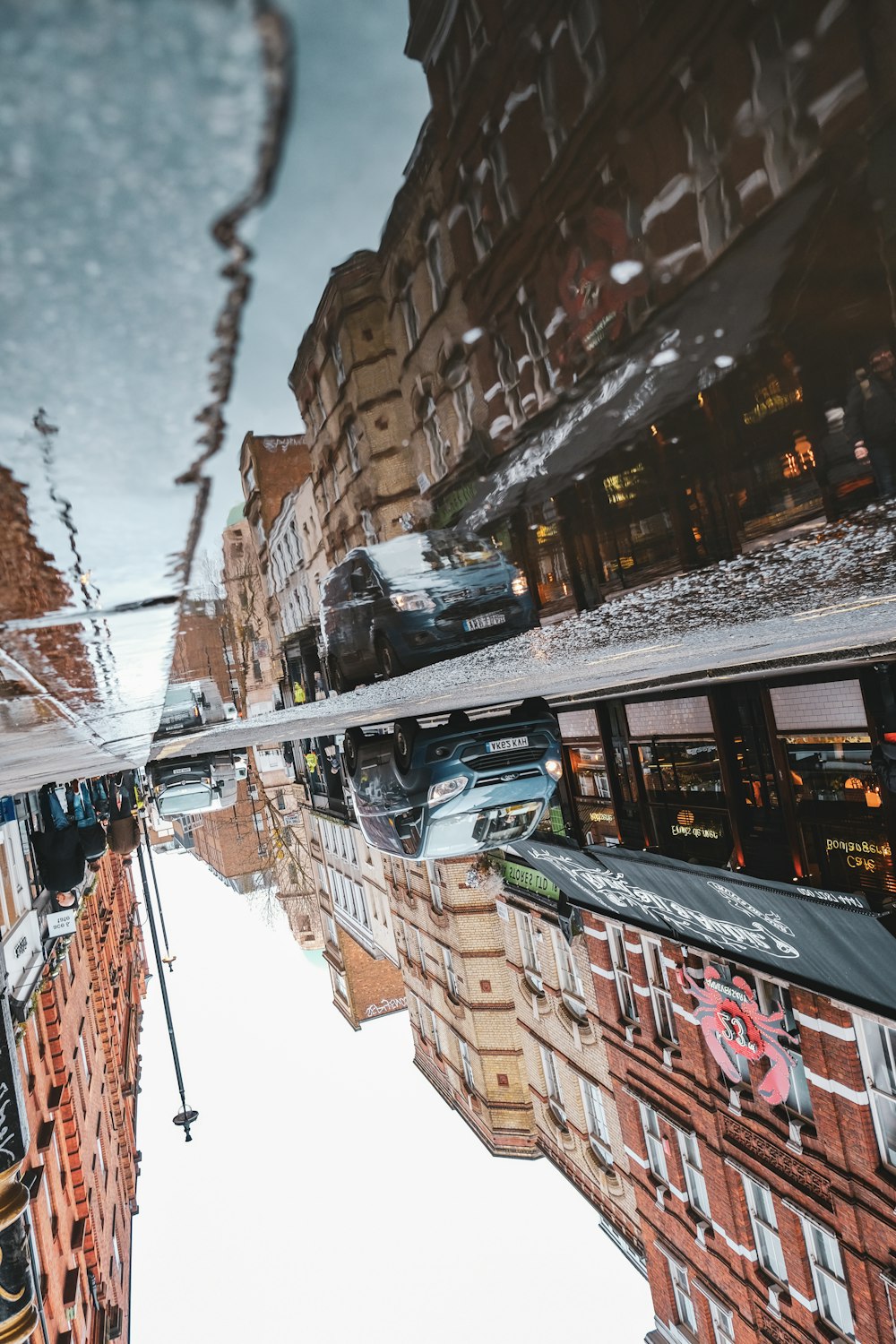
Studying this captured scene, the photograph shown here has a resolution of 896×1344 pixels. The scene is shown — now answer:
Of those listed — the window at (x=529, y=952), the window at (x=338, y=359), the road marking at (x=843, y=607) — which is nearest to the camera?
the window at (x=338, y=359)

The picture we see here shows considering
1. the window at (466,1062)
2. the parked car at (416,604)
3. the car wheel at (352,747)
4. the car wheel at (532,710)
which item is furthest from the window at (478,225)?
the window at (466,1062)

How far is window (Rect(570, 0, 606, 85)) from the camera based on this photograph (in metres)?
0.88

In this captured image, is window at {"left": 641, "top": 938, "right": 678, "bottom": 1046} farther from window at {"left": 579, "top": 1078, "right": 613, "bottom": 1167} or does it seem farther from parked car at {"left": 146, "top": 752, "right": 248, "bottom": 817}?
parked car at {"left": 146, "top": 752, "right": 248, "bottom": 817}

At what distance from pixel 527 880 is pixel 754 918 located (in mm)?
8484

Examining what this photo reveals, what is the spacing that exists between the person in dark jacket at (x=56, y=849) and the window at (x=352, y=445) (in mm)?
11195

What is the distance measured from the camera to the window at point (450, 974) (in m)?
21.7

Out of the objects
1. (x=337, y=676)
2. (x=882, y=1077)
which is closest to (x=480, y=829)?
(x=882, y=1077)

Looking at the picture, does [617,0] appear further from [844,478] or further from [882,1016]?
[882,1016]

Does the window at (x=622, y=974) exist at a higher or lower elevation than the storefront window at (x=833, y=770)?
lower

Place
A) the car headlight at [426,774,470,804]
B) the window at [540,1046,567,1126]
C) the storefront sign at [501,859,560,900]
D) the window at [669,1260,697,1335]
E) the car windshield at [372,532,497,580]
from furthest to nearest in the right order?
the window at [540,1046,567,1126], the storefront sign at [501,859,560,900], the window at [669,1260,697,1335], the car headlight at [426,774,470,804], the car windshield at [372,532,497,580]

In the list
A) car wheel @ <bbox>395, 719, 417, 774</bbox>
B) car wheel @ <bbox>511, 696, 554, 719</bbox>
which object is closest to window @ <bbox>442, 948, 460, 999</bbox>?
car wheel @ <bbox>511, 696, 554, 719</bbox>

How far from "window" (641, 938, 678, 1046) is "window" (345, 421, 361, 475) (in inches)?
517

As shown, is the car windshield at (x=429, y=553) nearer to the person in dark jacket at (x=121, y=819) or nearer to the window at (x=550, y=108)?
the window at (x=550, y=108)

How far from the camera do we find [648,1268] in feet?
47.3
